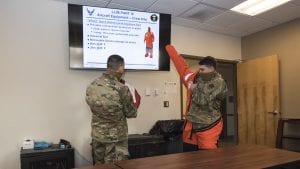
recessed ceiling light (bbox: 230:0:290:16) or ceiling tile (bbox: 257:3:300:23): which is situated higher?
recessed ceiling light (bbox: 230:0:290:16)

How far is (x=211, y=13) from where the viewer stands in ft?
12.6

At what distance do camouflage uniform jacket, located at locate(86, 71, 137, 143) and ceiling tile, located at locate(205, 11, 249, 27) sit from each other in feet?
7.49

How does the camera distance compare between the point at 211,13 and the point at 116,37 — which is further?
the point at 211,13

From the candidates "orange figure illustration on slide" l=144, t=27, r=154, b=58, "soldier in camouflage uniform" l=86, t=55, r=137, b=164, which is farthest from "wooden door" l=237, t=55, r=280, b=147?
"soldier in camouflage uniform" l=86, t=55, r=137, b=164

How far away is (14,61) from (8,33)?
0.34m

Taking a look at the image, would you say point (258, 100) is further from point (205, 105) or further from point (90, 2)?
point (90, 2)

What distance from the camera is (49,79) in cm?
327

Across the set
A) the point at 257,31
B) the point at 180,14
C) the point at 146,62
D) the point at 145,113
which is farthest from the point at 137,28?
the point at 257,31

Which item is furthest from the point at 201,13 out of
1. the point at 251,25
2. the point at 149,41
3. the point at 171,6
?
the point at 251,25

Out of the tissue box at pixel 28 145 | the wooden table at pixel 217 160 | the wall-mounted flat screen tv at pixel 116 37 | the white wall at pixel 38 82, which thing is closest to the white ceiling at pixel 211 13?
the wall-mounted flat screen tv at pixel 116 37

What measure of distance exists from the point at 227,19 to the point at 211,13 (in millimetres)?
423

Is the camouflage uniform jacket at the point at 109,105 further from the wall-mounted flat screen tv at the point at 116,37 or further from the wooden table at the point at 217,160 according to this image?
the wall-mounted flat screen tv at the point at 116,37

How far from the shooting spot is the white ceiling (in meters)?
3.45

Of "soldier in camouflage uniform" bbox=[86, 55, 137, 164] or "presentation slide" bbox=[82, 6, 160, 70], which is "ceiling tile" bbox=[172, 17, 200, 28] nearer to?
"presentation slide" bbox=[82, 6, 160, 70]
